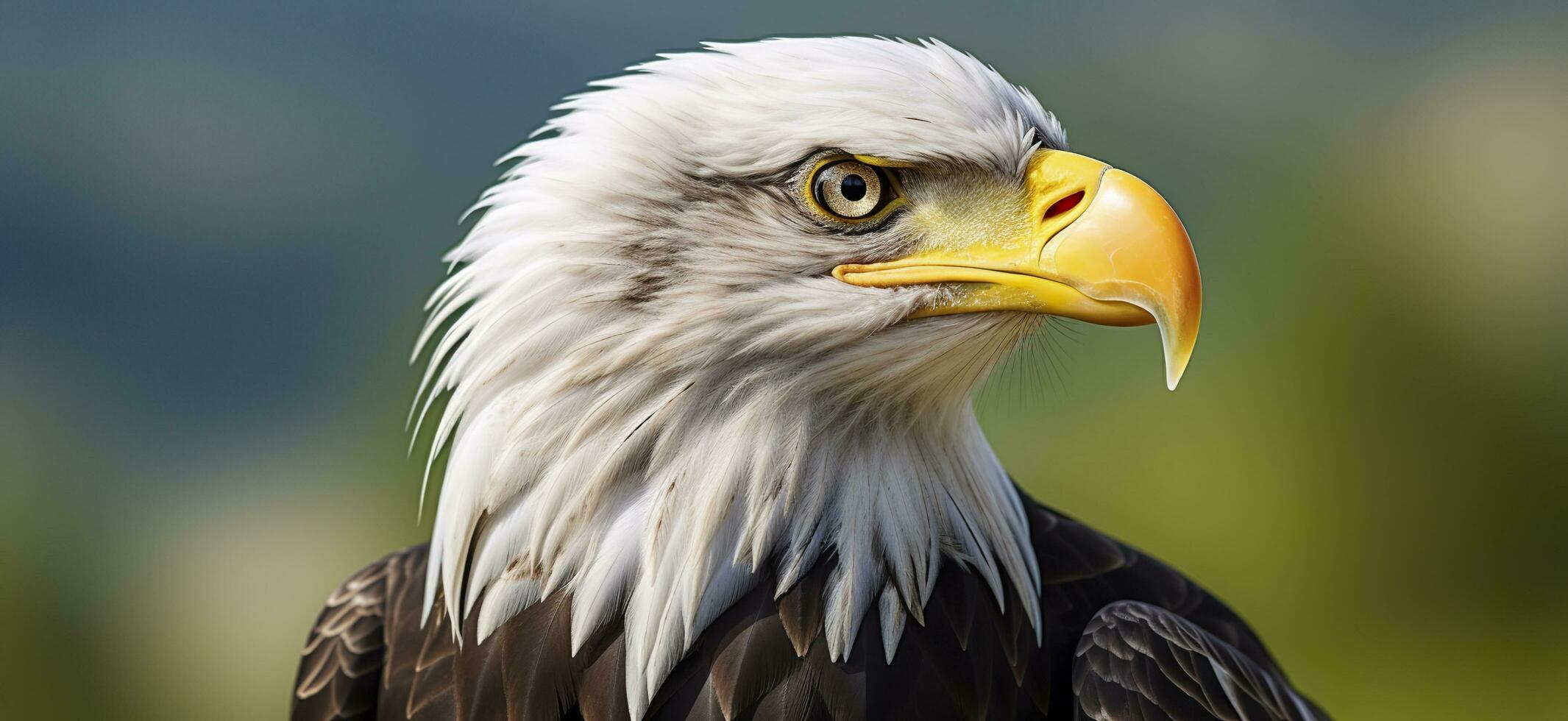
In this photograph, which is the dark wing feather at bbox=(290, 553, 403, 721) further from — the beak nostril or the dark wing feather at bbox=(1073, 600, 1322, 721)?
the beak nostril

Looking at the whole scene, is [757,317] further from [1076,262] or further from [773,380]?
[1076,262]

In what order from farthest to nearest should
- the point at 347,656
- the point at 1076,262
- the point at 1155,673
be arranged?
the point at 347,656, the point at 1155,673, the point at 1076,262

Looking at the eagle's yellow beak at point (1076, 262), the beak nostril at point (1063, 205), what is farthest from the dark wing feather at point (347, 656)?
the beak nostril at point (1063, 205)

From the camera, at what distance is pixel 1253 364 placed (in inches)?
140

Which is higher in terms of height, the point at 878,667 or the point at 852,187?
the point at 852,187

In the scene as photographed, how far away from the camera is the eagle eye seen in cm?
97

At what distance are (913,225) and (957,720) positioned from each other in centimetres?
46

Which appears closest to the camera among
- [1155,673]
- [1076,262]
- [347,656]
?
[1076,262]

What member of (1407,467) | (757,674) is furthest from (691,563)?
(1407,467)

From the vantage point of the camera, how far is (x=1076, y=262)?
0.92 metres

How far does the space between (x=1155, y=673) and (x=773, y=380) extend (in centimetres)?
47

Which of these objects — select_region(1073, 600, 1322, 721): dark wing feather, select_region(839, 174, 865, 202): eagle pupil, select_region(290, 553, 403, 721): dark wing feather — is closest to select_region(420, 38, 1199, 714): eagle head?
select_region(839, 174, 865, 202): eagle pupil

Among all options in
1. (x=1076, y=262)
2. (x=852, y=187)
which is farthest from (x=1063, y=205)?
(x=852, y=187)

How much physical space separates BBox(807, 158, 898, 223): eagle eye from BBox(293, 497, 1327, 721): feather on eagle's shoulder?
0.33 meters
